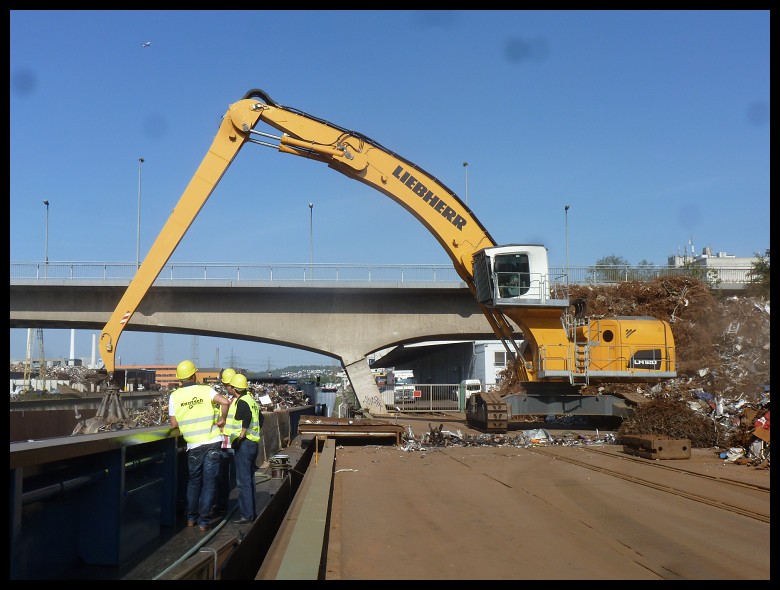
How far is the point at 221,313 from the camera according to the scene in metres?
34.5

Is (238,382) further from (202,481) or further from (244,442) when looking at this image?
(202,481)

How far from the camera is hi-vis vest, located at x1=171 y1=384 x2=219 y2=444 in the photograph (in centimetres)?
865

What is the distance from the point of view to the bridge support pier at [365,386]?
1286 inches

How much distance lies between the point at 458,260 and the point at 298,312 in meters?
14.0

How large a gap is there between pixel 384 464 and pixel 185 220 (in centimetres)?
1140

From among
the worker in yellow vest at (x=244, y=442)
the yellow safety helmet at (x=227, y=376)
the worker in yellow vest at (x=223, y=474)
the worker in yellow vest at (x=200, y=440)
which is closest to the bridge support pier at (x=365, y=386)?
the yellow safety helmet at (x=227, y=376)

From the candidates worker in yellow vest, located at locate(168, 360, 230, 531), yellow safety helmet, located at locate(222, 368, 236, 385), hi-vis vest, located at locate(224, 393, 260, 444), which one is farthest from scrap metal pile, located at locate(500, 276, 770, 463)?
worker in yellow vest, located at locate(168, 360, 230, 531)

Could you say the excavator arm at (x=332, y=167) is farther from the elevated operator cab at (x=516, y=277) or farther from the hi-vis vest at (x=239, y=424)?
the hi-vis vest at (x=239, y=424)

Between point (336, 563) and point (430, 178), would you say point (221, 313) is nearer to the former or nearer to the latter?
point (430, 178)

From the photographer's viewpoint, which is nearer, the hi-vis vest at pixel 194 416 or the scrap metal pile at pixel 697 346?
the hi-vis vest at pixel 194 416

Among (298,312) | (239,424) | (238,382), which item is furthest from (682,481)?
(298,312)

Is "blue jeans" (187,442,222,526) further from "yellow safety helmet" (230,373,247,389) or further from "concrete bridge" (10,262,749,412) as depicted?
"concrete bridge" (10,262,749,412)

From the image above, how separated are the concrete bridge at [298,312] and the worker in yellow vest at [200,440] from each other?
25019mm

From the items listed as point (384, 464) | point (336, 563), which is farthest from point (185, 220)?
point (336, 563)
